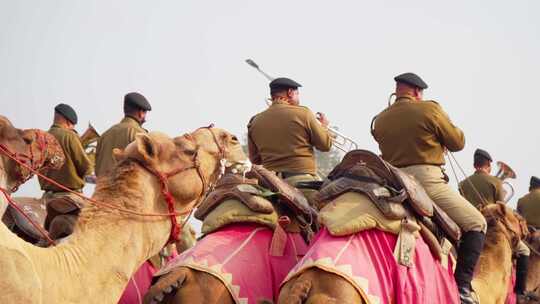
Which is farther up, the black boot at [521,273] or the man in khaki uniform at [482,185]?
the man in khaki uniform at [482,185]

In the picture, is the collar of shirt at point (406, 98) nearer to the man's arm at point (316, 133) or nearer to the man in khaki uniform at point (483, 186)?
the man's arm at point (316, 133)

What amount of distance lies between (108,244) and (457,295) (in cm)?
355

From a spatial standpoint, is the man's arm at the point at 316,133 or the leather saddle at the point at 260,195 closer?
the leather saddle at the point at 260,195

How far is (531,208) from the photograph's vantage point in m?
17.2

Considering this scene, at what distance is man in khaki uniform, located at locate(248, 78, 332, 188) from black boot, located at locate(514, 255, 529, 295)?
3386mm

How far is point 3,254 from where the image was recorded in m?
5.45

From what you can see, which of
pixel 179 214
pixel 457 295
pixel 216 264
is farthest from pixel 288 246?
pixel 179 214

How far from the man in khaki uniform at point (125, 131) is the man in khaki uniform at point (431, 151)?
10.2 feet

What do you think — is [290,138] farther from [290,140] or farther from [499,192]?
[499,192]

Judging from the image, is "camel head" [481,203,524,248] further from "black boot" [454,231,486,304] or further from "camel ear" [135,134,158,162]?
"camel ear" [135,134,158,162]

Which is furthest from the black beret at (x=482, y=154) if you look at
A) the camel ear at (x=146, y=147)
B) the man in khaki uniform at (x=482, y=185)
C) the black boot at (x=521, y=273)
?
the camel ear at (x=146, y=147)

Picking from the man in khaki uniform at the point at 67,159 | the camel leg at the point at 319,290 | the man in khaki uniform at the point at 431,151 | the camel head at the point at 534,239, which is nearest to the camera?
the camel leg at the point at 319,290

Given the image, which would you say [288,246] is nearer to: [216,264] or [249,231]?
[249,231]

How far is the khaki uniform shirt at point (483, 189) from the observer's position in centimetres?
1541
